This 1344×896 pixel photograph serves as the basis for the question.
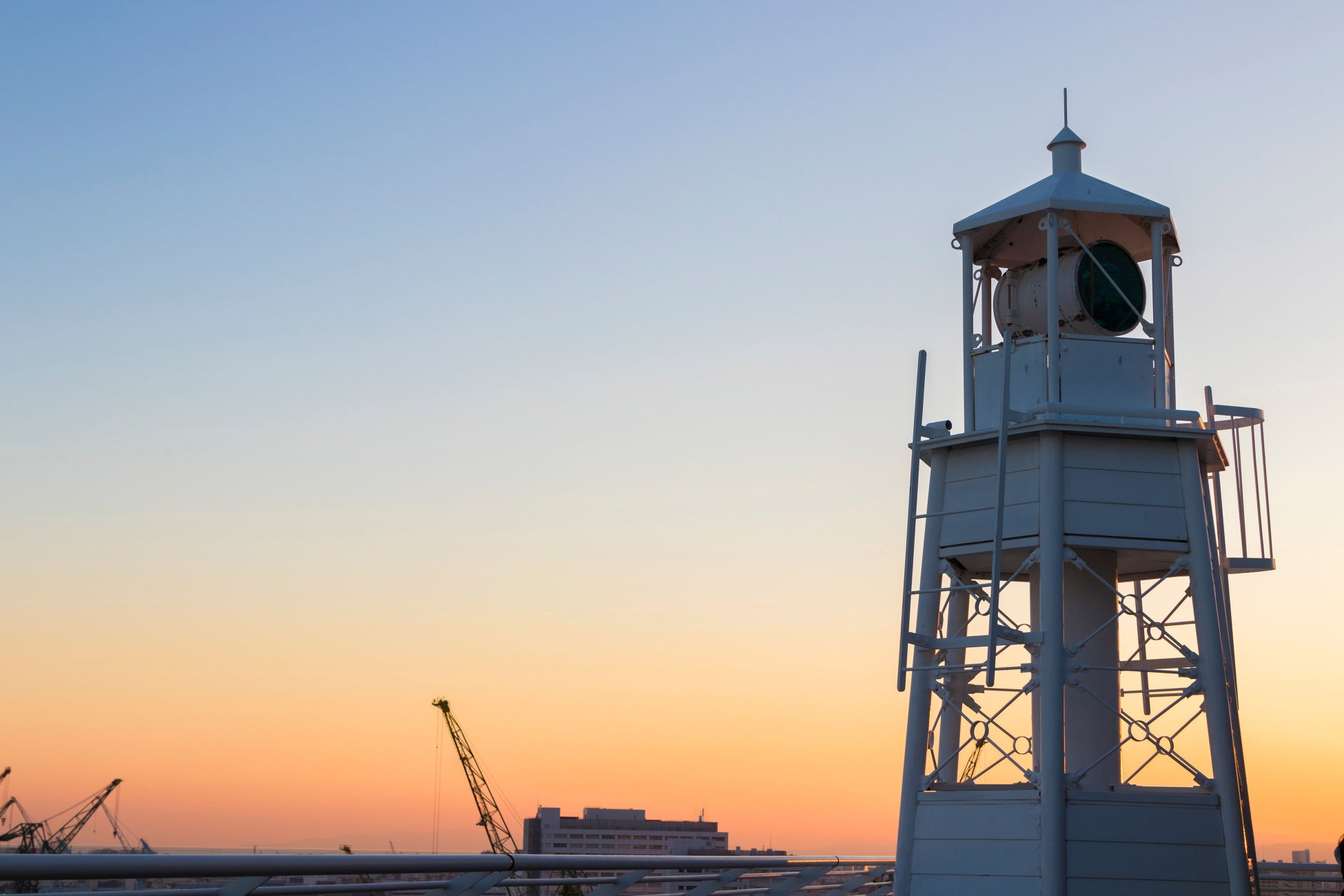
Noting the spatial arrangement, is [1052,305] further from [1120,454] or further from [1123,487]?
[1123,487]

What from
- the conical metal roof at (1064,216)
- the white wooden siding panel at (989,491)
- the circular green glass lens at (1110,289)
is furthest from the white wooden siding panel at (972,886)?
the conical metal roof at (1064,216)

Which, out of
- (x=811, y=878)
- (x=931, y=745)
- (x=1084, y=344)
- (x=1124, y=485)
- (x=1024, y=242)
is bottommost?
(x=811, y=878)

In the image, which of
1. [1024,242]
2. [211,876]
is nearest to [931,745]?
[1024,242]

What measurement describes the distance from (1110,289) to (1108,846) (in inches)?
299

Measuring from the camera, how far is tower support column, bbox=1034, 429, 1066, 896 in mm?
18344

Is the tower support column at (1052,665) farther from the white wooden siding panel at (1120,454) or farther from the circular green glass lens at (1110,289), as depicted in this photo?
the circular green glass lens at (1110,289)

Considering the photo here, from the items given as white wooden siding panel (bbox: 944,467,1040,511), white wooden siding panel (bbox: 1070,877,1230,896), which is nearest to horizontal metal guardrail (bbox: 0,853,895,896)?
white wooden siding panel (bbox: 1070,877,1230,896)

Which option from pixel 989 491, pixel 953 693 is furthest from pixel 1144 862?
pixel 989 491

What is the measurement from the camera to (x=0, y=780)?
591 ft

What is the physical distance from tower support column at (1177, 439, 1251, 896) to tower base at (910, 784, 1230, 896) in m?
0.15

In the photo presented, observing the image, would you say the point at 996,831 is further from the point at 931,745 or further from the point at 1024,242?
the point at 1024,242

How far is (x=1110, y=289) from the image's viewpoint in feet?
69.5

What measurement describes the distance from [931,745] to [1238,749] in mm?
3883

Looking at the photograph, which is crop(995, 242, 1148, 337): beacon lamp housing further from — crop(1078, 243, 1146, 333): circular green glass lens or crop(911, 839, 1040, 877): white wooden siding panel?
crop(911, 839, 1040, 877): white wooden siding panel
